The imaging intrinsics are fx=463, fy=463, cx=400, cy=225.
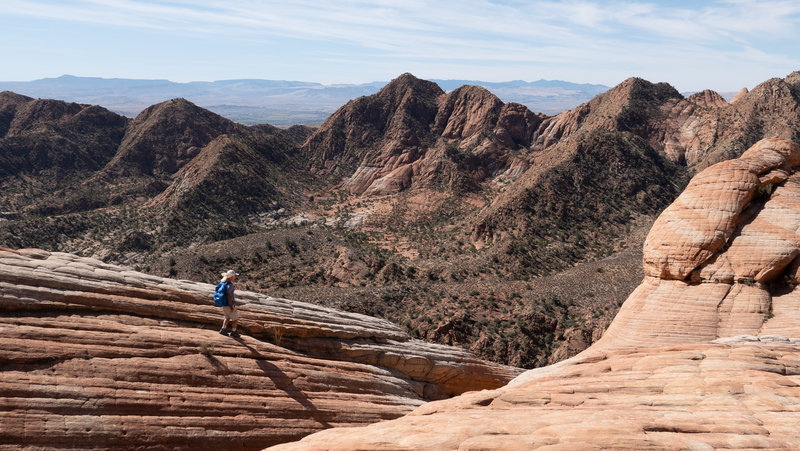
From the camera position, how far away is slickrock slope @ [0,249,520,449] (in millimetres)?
11242

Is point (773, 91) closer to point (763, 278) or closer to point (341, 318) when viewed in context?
point (763, 278)

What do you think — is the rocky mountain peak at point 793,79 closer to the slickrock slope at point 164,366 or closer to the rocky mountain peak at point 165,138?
the slickrock slope at point 164,366

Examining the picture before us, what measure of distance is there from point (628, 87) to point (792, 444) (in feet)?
345

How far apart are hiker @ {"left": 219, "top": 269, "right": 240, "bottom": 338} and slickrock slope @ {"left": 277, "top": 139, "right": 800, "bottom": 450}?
207 inches

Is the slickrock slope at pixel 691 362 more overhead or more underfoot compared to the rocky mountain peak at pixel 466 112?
more underfoot

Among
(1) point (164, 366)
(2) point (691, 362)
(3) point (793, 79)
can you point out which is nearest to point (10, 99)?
(1) point (164, 366)

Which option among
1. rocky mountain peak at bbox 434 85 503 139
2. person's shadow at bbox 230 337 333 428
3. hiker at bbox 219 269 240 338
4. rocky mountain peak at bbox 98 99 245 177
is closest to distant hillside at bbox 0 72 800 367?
rocky mountain peak at bbox 434 85 503 139

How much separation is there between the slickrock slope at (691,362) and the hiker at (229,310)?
527cm

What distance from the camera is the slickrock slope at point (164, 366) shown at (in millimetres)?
11242

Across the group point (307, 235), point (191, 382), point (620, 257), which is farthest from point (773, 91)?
point (191, 382)

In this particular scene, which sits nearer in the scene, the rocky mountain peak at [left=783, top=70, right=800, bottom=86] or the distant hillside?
the distant hillside

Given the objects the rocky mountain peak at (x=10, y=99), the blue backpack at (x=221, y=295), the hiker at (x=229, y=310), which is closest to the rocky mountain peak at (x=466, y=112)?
the hiker at (x=229, y=310)

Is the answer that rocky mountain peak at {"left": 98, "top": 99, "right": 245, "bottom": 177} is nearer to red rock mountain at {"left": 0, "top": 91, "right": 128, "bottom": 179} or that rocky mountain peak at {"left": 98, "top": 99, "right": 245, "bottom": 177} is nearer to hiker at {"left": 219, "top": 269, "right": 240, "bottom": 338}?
red rock mountain at {"left": 0, "top": 91, "right": 128, "bottom": 179}

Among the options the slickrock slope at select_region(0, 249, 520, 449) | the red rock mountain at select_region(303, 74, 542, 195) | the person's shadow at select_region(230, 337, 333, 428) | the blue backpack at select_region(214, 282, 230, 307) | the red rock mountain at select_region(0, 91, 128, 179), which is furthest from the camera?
the red rock mountain at select_region(0, 91, 128, 179)
